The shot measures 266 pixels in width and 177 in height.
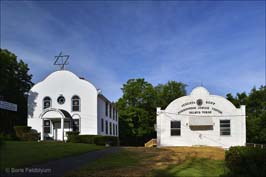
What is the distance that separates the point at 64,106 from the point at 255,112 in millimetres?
30932

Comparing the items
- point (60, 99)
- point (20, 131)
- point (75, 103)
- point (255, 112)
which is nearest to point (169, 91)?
point (255, 112)

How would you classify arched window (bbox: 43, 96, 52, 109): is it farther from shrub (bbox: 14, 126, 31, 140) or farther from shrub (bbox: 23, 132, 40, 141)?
shrub (bbox: 23, 132, 40, 141)

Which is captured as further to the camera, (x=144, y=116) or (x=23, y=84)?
(x=144, y=116)

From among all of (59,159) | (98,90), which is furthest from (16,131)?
(59,159)

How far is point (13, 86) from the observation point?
42.1m

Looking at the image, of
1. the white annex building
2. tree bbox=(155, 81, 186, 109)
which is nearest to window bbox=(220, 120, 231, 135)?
the white annex building

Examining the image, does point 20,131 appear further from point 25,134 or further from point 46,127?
point 46,127

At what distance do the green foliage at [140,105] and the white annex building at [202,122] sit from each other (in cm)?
2225

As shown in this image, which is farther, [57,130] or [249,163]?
[57,130]

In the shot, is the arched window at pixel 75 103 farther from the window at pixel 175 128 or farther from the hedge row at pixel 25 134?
the window at pixel 175 128

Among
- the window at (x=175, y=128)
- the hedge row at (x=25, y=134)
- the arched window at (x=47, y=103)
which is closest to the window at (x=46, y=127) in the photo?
the arched window at (x=47, y=103)

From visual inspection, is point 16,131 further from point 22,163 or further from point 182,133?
point 22,163

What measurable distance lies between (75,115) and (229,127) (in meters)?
16.3

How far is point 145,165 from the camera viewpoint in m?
14.6
